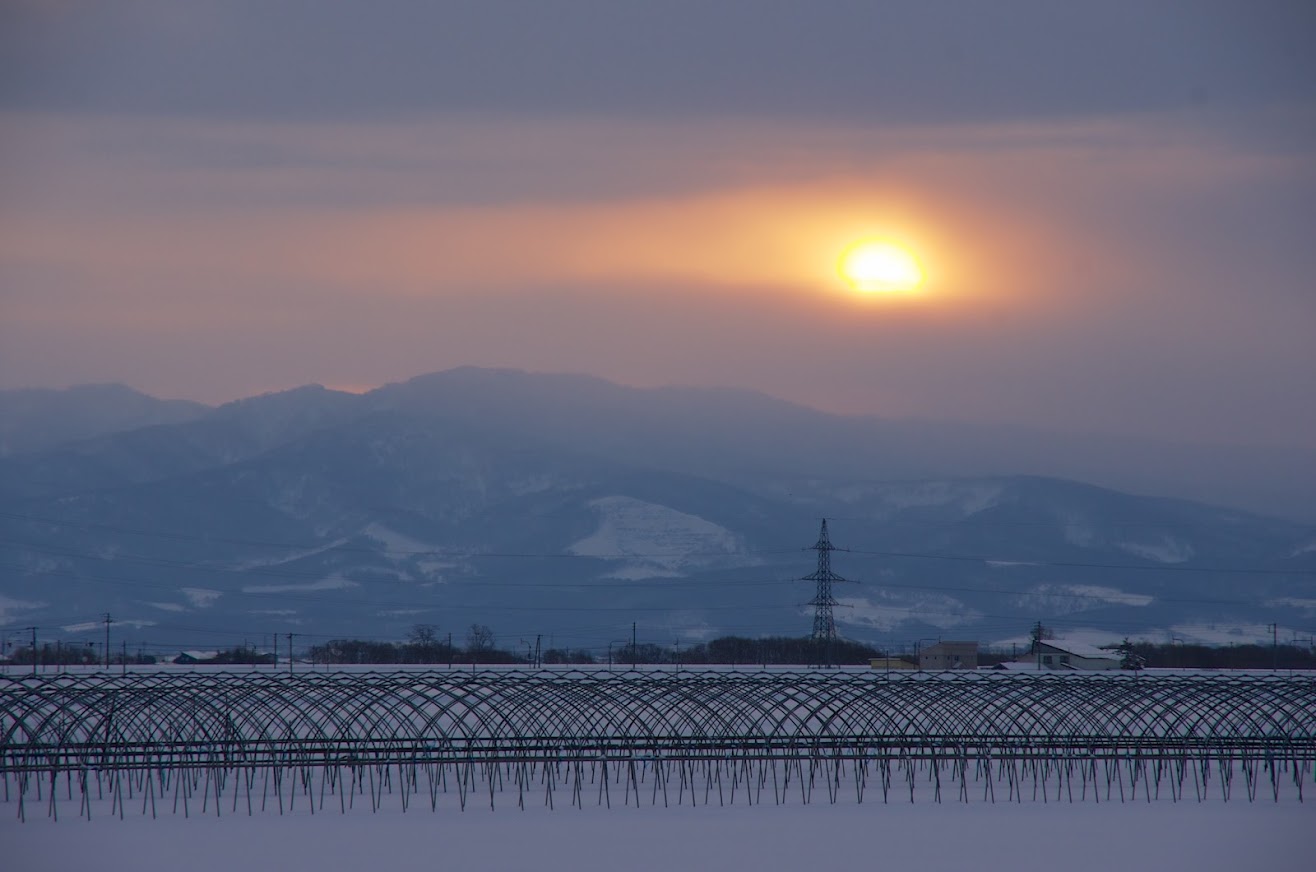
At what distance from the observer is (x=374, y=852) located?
31.5 meters

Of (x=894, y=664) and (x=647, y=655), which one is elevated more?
(x=647, y=655)

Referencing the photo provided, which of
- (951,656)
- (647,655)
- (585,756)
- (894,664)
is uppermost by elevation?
(951,656)

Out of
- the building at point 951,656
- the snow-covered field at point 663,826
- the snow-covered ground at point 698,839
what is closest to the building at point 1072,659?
the building at point 951,656

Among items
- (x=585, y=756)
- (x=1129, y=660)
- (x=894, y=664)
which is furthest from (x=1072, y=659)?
(x=585, y=756)

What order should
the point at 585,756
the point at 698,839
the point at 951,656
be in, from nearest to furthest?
the point at 698,839, the point at 585,756, the point at 951,656

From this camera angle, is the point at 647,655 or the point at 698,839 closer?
the point at 698,839

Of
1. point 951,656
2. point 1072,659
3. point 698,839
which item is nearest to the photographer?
point 698,839

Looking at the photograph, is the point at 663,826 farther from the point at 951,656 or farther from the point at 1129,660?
the point at 951,656

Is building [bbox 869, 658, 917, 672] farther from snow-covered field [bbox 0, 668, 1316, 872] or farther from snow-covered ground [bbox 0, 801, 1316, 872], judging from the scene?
snow-covered ground [bbox 0, 801, 1316, 872]

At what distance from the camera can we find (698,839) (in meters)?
33.2

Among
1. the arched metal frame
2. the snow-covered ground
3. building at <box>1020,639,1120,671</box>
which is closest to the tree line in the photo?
building at <box>1020,639,1120,671</box>

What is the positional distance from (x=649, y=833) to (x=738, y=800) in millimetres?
6291

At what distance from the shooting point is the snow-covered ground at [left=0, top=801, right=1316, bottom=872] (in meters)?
30.5

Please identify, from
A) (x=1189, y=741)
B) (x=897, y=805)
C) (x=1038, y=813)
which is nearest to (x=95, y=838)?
(x=897, y=805)
